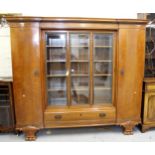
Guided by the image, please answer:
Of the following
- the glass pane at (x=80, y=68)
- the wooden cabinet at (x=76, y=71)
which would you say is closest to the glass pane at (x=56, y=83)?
the wooden cabinet at (x=76, y=71)

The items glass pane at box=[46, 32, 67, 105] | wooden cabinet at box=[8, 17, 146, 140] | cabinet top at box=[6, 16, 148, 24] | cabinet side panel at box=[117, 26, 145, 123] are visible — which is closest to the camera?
cabinet top at box=[6, 16, 148, 24]

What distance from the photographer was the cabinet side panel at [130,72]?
263 centimetres

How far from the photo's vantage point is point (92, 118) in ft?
9.07

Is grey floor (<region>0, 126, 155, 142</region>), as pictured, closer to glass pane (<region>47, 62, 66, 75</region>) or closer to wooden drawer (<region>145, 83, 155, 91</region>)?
wooden drawer (<region>145, 83, 155, 91</region>)

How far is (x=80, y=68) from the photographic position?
2.88 metres

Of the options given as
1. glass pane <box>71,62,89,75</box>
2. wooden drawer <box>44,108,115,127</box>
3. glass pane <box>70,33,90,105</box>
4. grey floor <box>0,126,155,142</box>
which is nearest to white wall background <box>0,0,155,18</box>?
glass pane <box>70,33,90,105</box>

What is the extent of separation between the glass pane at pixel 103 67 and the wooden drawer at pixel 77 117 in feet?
0.65

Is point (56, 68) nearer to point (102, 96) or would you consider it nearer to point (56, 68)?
point (56, 68)

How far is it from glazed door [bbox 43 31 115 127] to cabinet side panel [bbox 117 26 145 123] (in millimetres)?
130

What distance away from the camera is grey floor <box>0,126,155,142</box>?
8.94ft

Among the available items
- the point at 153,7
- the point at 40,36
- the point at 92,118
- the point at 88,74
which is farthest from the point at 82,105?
the point at 153,7

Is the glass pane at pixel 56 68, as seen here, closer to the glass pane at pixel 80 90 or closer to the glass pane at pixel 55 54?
the glass pane at pixel 55 54

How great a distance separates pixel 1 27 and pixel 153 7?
Answer: 8.48 ft
